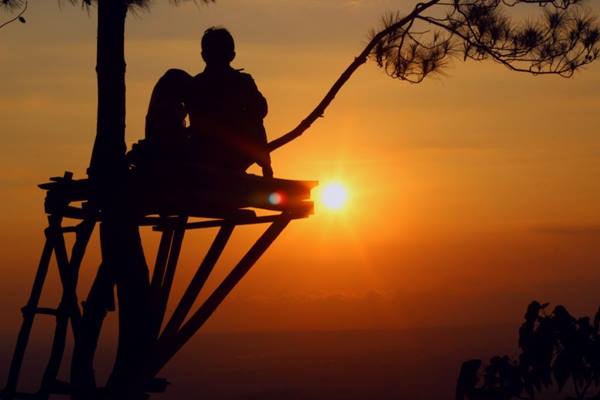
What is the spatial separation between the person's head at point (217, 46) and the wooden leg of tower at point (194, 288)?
1642 millimetres

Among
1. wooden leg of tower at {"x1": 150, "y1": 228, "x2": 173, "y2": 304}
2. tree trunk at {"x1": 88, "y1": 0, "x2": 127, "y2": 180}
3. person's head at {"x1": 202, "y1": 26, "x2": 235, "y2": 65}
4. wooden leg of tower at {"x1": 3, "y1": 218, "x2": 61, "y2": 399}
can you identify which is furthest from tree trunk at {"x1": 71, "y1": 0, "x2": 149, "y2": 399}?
person's head at {"x1": 202, "y1": 26, "x2": 235, "y2": 65}

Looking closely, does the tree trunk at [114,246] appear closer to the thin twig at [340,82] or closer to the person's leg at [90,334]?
the person's leg at [90,334]

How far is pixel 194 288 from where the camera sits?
1019 centimetres

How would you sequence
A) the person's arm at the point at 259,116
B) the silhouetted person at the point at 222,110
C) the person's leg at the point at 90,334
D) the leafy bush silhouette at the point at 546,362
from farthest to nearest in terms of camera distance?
the person's leg at the point at 90,334
the person's arm at the point at 259,116
the silhouetted person at the point at 222,110
the leafy bush silhouette at the point at 546,362

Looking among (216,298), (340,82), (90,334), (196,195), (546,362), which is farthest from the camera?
(340,82)

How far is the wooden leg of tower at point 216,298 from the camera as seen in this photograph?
10.1 m

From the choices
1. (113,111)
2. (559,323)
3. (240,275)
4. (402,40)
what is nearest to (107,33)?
(113,111)

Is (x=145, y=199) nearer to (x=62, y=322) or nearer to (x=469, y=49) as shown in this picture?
(x=62, y=322)

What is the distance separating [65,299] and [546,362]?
423 centimetres

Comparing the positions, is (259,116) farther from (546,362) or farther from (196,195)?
(546,362)

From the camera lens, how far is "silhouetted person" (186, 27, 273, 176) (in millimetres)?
9852

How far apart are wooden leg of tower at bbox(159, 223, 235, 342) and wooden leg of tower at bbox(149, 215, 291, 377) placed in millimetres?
75

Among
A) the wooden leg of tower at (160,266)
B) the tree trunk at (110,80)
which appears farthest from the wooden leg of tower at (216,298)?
the tree trunk at (110,80)

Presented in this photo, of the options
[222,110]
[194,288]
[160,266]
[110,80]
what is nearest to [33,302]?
[160,266]
